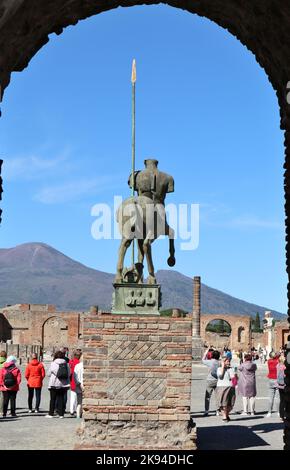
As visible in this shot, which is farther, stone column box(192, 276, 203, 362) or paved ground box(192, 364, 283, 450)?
stone column box(192, 276, 203, 362)

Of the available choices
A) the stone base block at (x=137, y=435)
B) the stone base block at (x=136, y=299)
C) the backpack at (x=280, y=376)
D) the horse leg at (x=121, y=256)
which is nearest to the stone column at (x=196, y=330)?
the backpack at (x=280, y=376)

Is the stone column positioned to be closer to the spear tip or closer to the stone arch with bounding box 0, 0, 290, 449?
the spear tip

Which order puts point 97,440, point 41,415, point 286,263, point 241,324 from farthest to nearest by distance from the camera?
point 241,324 < point 41,415 < point 97,440 < point 286,263

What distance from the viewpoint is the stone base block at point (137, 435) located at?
28.2ft

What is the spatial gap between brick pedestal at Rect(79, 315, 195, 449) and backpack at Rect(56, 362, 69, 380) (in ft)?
12.0

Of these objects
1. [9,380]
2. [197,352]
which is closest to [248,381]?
[9,380]

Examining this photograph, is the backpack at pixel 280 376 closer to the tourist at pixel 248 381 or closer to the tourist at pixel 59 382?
the tourist at pixel 248 381

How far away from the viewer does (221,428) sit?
455 inches

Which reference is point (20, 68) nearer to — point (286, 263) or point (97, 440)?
point (286, 263)

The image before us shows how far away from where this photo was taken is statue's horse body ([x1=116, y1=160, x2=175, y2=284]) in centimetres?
954

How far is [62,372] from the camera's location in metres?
12.5

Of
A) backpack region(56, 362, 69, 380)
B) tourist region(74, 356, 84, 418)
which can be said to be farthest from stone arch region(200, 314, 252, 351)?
backpack region(56, 362, 69, 380)
